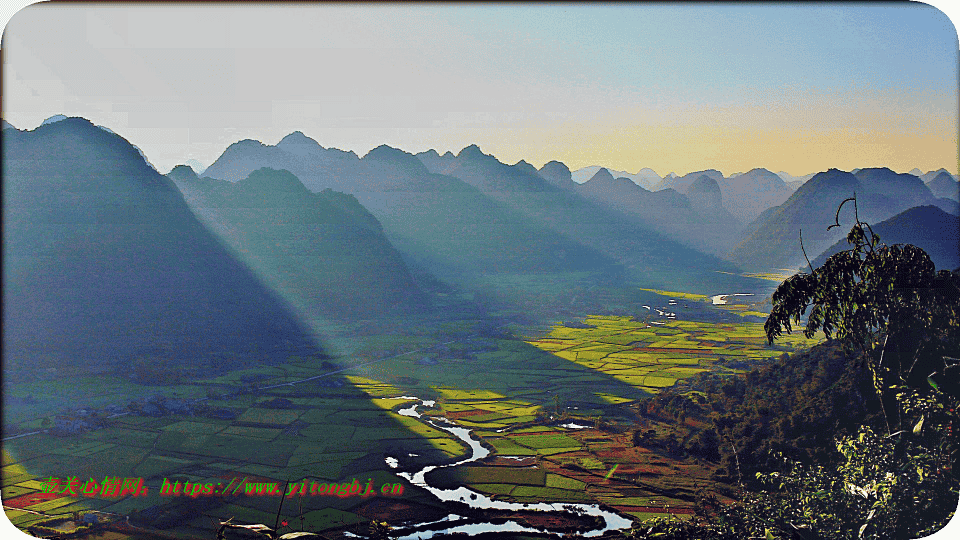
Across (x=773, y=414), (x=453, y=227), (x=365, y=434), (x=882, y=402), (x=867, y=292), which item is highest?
(x=453, y=227)

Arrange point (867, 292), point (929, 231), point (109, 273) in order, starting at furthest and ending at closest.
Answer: point (109, 273)
point (929, 231)
point (867, 292)

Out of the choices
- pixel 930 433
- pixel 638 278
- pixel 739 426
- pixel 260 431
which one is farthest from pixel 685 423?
pixel 638 278

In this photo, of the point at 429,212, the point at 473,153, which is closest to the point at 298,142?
the point at 429,212

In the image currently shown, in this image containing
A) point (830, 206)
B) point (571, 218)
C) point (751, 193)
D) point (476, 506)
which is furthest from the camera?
point (571, 218)

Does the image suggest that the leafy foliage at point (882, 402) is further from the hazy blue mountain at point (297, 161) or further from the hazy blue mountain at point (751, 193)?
the hazy blue mountain at point (751, 193)

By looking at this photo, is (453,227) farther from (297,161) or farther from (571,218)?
(571,218)

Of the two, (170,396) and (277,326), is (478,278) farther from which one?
(170,396)

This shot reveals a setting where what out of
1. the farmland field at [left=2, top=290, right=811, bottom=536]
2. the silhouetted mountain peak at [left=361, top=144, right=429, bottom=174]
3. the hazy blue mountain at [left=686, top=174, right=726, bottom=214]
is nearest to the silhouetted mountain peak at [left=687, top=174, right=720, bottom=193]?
the hazy blue mountain at [left=686, top=174, right=726, bottom=214]
